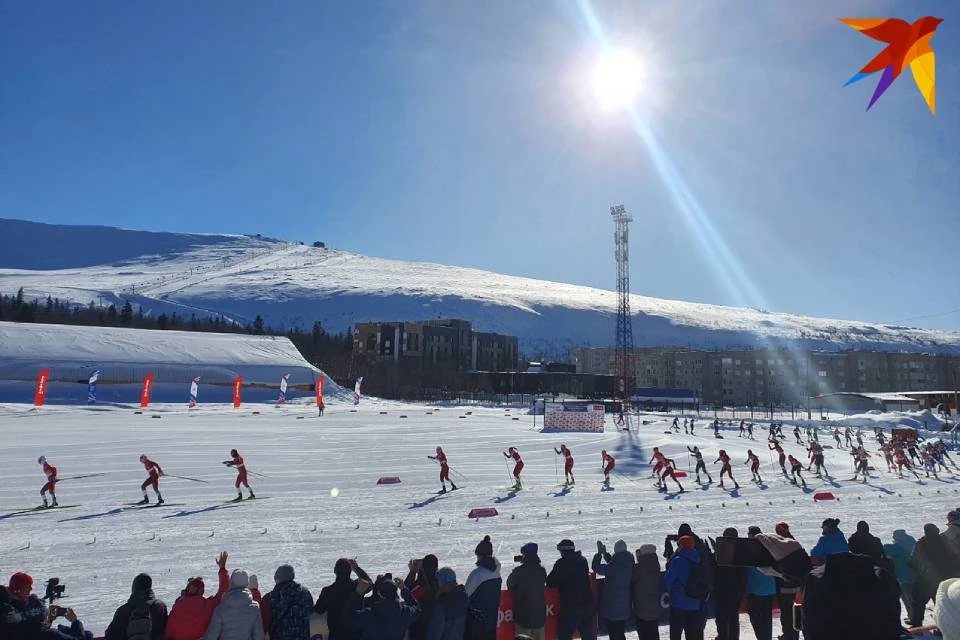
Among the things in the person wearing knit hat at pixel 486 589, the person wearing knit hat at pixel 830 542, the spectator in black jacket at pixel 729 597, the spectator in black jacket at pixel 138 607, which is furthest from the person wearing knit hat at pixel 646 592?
the spectator in black jacket at pixel 138 607

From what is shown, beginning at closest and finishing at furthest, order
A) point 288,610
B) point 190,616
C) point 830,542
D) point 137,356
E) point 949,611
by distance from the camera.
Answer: point 949,611
point 190,616
point 288,610
point 830,542
point 137,356

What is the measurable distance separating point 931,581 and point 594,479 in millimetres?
14755

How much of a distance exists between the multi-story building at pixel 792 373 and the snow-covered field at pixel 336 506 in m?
104

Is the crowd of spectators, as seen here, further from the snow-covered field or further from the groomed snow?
the groomed snow

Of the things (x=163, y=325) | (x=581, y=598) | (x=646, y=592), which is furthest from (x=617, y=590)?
(x=163, y=325)

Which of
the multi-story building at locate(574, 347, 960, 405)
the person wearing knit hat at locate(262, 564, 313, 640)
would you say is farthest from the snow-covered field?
the multi-story building at locate(574, 347, 960, 405)

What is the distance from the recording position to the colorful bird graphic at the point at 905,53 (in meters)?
5.86

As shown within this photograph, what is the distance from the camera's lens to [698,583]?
6.26 meters

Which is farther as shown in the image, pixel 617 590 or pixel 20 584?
pixel 617 590

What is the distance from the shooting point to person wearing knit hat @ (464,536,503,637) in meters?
5.92

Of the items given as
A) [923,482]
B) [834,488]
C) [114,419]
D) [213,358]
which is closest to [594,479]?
[834,488]

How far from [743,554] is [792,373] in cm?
13924

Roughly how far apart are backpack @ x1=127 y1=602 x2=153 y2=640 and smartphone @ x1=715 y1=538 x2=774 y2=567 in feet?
17.6

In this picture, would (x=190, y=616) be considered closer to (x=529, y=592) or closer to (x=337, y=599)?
(x=337, y=599)
